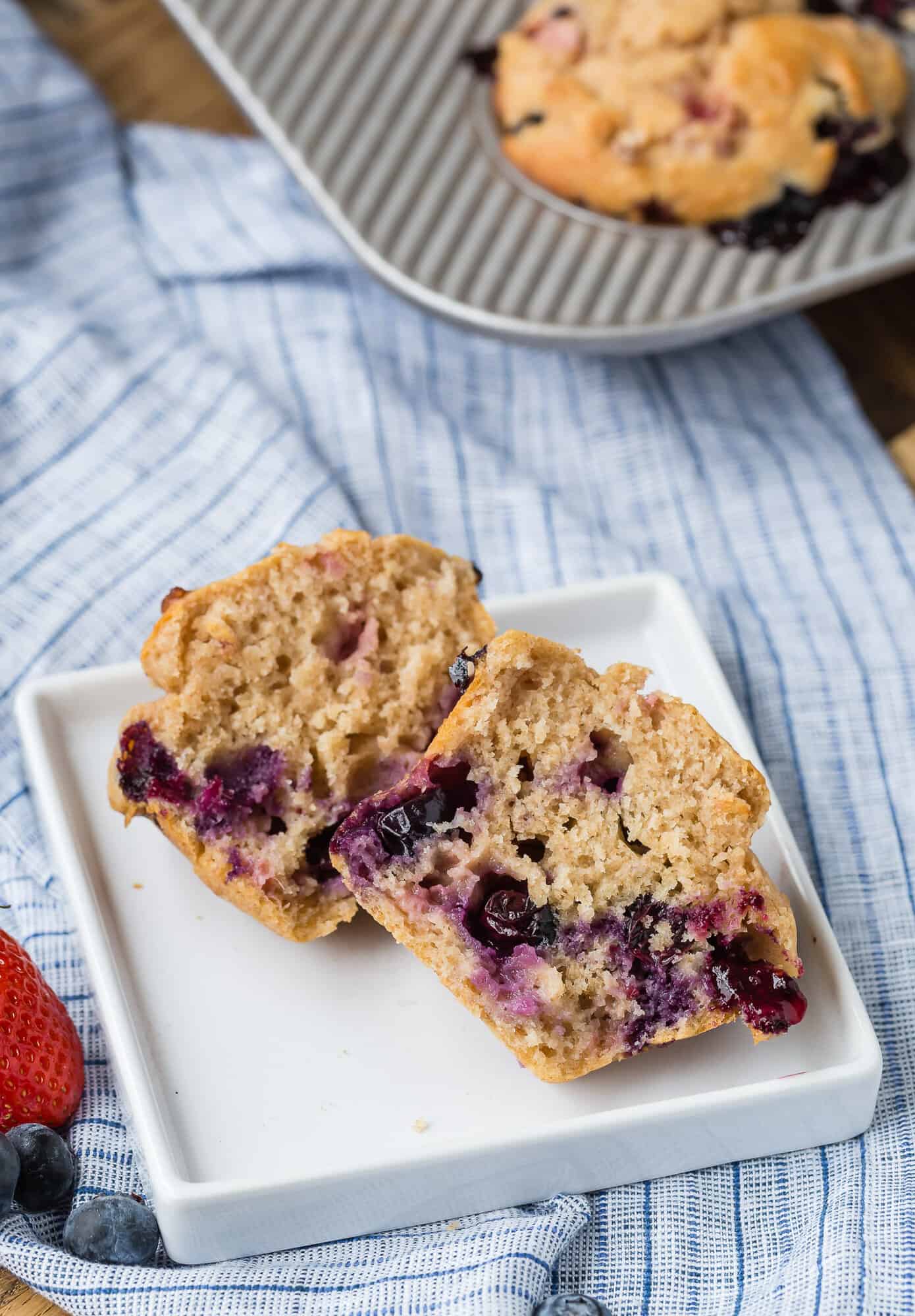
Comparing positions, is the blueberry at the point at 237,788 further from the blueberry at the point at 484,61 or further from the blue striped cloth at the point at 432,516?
the blueberry at the point at 484,61

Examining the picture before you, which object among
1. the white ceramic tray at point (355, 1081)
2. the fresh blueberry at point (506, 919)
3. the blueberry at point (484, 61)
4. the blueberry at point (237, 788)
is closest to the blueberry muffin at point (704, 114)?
the blueberry at point (484, 61)

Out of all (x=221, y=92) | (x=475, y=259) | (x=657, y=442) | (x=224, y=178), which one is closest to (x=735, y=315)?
(x=657, y=442)

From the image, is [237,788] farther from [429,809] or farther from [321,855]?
[429,809]

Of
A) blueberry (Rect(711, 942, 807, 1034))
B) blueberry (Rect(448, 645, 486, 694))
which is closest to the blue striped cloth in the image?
blueberry (Rect(711, 942, 807, 1034))

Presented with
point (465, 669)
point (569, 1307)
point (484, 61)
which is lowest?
point (569, 1307)

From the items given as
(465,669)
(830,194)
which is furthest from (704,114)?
(465,669)

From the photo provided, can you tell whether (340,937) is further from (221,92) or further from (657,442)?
(221,92)
